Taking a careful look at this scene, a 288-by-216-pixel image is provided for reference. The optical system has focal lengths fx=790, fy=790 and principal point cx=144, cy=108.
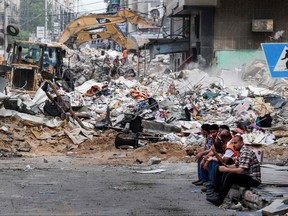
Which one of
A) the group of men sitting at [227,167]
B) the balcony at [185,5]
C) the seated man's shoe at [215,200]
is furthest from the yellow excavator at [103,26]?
the seated man's shoe at [215,200]

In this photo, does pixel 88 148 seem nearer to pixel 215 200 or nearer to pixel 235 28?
pixel 215 200

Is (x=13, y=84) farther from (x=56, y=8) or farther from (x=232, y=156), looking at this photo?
(x=56, y=8)

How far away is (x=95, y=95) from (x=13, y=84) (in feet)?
13.8

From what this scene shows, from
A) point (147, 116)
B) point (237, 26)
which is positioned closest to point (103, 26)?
point (237, 26)

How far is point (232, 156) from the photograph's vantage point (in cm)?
1276

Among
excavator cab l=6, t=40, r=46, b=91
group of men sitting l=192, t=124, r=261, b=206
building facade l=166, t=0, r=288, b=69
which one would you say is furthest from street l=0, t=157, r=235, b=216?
building facade l=166, t=0, r=288, b=69

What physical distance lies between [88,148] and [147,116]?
12.9 ft

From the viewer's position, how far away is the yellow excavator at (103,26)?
4931 centimetres

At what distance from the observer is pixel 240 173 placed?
12.1 metres

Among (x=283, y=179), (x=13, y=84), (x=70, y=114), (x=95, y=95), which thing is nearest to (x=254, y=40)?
(x=95, y=95)

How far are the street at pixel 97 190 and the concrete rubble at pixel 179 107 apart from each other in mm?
2354

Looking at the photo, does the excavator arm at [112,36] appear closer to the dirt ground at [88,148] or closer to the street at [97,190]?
the dirt ground at [88,148]

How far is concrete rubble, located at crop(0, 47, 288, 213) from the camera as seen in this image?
2381 centimetres

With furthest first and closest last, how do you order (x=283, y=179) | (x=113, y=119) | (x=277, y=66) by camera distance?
(x=113, y=119) < (x=283, y=179) < (x=277, y=66)
